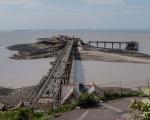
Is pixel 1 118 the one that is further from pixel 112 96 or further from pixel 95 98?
pixel 112 96

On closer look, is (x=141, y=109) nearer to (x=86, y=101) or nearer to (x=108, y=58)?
(x=86, y=101)

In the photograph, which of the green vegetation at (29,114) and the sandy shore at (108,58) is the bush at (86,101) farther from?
the sandy shore at (108,58)

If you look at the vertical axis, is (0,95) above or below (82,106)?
below

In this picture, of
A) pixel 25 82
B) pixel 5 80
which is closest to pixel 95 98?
pixel 25 82

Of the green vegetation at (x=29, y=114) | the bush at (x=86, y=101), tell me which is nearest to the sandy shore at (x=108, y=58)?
the bush at (x=86, y=101)

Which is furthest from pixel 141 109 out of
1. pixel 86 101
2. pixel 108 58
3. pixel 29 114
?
pixel 108 58

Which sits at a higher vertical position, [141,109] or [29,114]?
[141,109]

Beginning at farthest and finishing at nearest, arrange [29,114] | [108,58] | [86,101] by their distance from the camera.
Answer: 1. [108,58]
2. [86,101]
3. [29,114]

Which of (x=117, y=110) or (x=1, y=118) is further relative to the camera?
(x=117, y=110)
